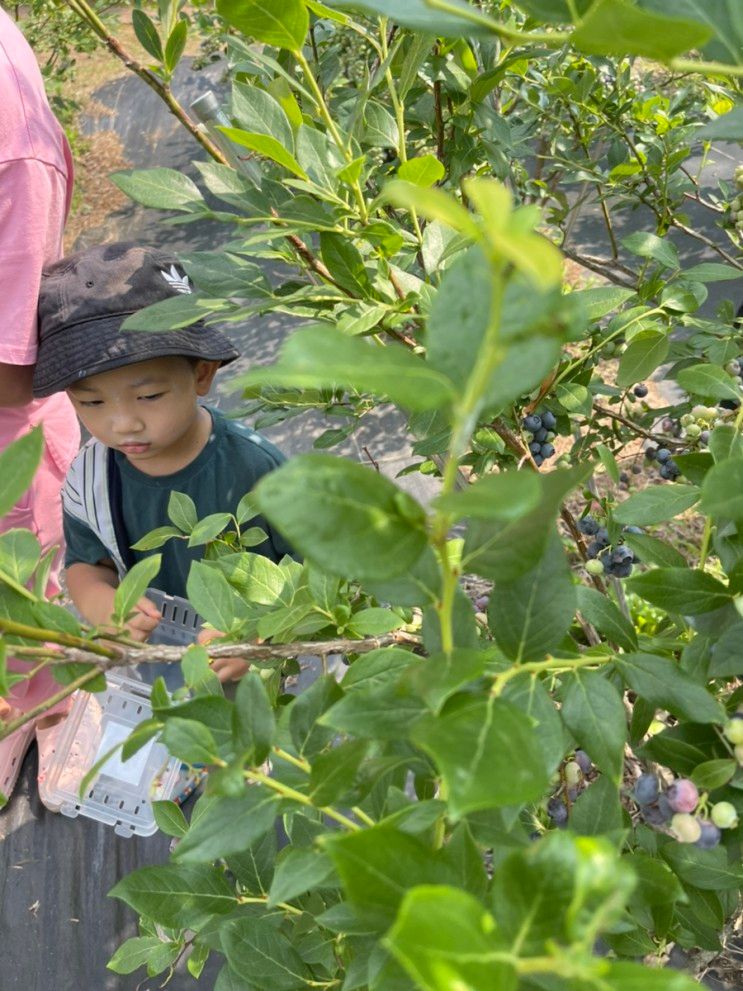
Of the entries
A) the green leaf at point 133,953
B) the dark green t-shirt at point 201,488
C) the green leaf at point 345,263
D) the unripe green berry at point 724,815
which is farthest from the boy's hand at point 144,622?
the unripe green berry at point 724,815

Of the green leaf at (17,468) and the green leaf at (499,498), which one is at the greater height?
the green leaf at (499,498)

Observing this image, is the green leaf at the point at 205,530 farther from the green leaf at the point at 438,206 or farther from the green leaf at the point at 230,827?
the green leaf at the point at 438,206

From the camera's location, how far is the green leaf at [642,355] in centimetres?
81

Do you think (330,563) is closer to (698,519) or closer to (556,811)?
(556,811)

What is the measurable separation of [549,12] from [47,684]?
209 cm

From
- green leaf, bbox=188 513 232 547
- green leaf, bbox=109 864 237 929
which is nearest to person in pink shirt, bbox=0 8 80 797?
green leaf, bbox=188 513 232 547

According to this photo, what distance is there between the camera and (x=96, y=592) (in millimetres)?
1518

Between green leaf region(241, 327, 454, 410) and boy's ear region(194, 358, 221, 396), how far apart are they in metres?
1.18

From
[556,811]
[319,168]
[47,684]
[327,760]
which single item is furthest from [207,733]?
[47,684]

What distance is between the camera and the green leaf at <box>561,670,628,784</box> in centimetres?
45

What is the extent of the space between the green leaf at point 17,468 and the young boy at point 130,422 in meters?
0.73

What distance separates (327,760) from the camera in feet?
1.36

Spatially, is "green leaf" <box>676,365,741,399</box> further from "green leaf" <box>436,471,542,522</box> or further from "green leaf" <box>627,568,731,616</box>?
"green leaf" <box>436,471,542,522</box>

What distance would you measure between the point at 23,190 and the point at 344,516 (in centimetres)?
138
